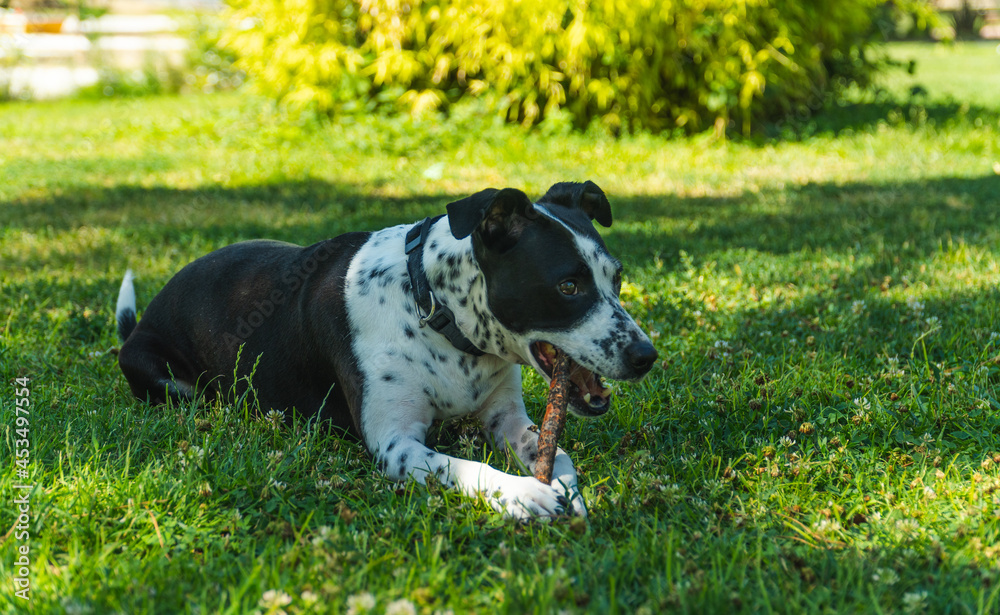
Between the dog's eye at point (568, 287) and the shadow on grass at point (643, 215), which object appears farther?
the shadow on grass at point (643, 215)

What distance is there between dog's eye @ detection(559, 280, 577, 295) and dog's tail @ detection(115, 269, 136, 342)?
92.2 inches

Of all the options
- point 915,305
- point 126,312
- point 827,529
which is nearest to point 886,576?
point 827,529

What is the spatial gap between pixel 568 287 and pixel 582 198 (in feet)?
2.54

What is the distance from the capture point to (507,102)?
1101cm

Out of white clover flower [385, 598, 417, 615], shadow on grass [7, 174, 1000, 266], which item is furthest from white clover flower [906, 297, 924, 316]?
white clover flower [385, 598, 417, 615]

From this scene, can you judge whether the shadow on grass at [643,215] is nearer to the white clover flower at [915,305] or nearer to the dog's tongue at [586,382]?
the white clover flower at [915,305]

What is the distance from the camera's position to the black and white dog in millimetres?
2781

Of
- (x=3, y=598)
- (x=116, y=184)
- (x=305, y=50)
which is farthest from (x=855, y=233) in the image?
(x=305, y=50)

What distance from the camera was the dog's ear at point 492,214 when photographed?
268 cm

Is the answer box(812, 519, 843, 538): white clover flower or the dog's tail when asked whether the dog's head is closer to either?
box(812, 519, 843, 538): white clover flower

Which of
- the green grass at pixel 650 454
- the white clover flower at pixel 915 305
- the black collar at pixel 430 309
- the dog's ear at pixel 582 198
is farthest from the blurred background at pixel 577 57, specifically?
the black collar at pixel 430 309

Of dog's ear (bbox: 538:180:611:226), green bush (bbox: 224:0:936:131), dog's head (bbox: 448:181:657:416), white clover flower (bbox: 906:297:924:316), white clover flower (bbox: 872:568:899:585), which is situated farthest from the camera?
green bush (bbox: 224:0:936:131)

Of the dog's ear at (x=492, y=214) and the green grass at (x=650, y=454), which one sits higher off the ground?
the dog's ear at (x=492, y=214)

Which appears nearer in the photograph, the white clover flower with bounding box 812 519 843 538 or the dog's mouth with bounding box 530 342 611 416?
the white clover flower with bounding box 812 519 843 538
